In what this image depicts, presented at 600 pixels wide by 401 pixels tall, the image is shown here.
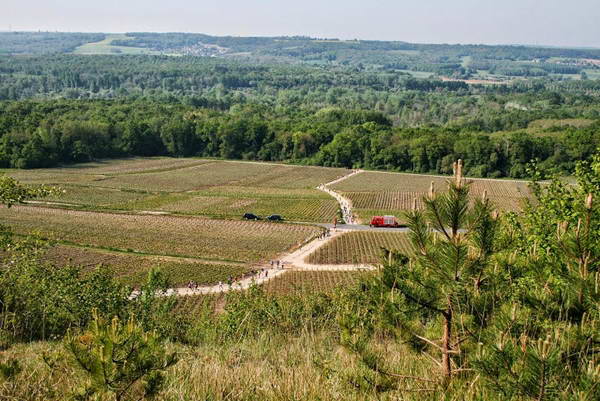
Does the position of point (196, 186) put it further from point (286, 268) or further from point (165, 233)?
point (286, 268)

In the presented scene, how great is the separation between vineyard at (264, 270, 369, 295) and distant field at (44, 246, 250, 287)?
11.2 ft

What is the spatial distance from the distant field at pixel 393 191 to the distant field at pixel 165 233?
1401 cm

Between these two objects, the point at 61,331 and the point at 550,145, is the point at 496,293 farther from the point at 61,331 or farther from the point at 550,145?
the point at 550,145

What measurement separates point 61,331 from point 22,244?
3.43 m

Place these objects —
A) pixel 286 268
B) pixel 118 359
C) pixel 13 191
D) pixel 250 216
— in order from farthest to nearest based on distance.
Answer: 1. pixel 250 216
2. pixel 286 268
3. pixel 13 191
4. pixel 118 359

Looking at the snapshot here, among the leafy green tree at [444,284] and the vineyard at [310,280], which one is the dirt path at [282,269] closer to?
the vineyard at [310,280]

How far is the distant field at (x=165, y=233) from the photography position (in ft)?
159

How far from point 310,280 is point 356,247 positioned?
453 inches

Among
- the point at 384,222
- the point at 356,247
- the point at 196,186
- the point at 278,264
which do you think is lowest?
the point at 196,186

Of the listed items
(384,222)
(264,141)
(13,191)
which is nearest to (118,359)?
(13,191)

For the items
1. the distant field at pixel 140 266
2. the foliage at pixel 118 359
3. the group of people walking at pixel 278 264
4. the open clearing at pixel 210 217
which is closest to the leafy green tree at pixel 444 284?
the foliage at pixel 118 359

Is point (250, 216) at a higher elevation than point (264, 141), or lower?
lower

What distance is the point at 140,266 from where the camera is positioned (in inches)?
1687

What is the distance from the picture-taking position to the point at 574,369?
4793 mm
